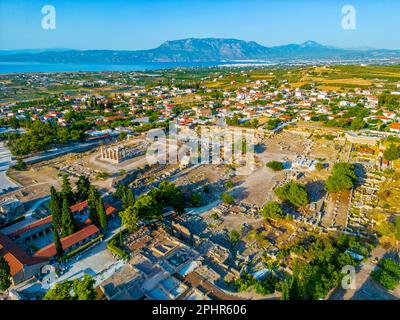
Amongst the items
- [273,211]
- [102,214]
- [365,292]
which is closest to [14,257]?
[102,214]

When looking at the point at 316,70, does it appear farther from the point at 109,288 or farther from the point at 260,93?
the point at 109,288

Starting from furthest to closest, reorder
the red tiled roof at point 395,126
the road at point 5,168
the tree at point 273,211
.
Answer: the red tiled roof at point 395,126, the road at point 5,168, the tree at point 273,211

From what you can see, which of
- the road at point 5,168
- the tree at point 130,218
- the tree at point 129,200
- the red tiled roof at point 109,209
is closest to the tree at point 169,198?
the tree at point 129,200

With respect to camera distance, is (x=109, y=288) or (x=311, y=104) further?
(x=311, y=104)

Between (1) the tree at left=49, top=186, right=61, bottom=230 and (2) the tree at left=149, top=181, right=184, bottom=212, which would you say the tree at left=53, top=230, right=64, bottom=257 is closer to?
(1) the tree at left=49, top=186, right=61, bottom=230

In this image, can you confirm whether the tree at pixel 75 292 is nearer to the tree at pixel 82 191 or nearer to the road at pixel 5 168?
the tree at pixel 82 191
